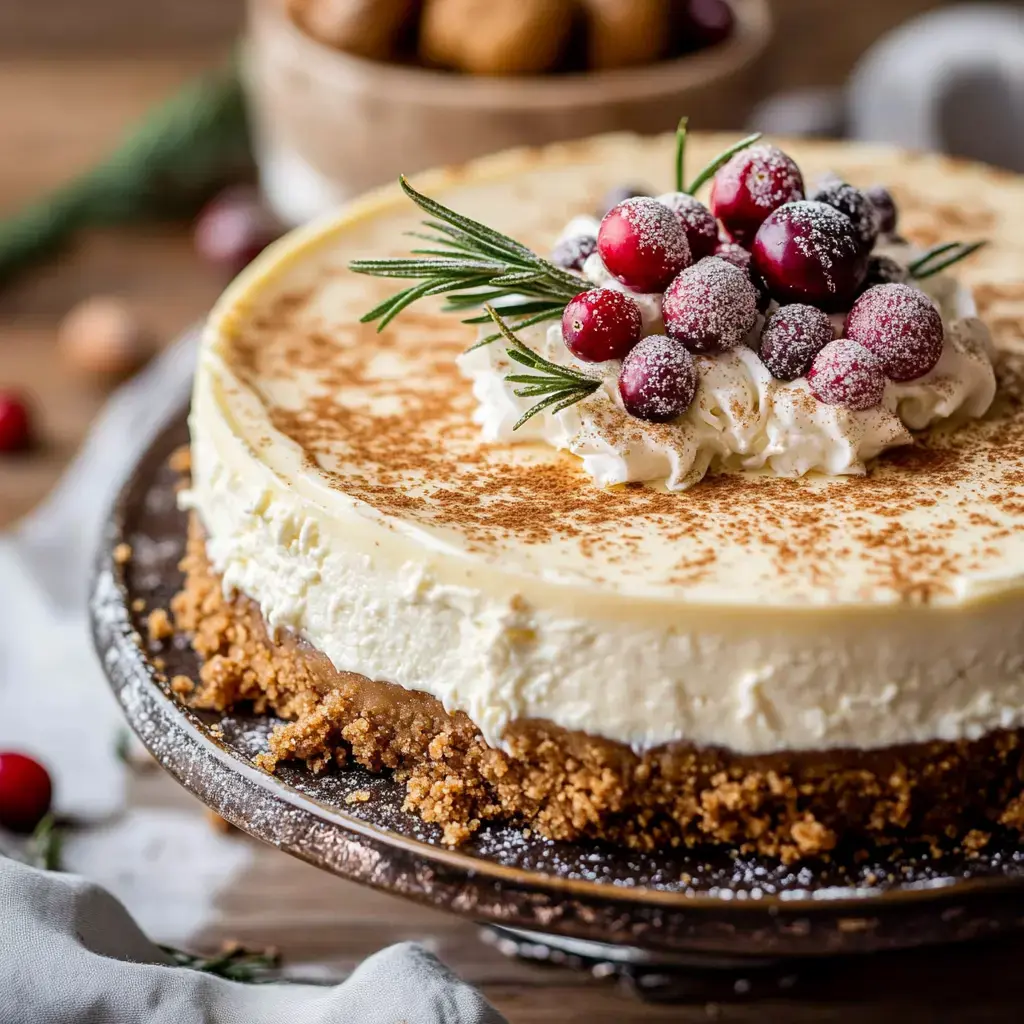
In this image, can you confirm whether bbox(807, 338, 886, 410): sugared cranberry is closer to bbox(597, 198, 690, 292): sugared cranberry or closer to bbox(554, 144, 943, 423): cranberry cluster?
bbox(554, 144, 943, 423): cranberry cluster

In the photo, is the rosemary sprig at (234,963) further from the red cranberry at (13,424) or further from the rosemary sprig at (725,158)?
the red cranberry at (13,424)

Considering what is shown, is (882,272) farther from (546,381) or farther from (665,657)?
(665,657)

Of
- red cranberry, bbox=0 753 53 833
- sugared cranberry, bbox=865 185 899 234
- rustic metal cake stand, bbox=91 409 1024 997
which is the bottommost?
red cranberry, bbox=0 753 53 833

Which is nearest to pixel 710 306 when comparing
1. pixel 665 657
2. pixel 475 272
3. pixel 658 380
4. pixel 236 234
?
pixel 658 380

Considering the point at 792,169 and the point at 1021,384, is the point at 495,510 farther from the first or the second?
the point at 1021,384

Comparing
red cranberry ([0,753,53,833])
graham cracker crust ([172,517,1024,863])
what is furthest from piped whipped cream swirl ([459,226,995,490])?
red cranberry ([0,753,53,833])

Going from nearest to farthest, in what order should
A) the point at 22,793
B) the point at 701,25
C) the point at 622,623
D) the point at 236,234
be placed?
the point at 622,623 → the point at 22,793 → the point at 701,25 → the point at 236,234
